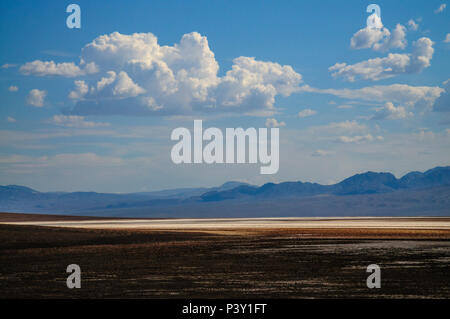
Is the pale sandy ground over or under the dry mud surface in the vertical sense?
under

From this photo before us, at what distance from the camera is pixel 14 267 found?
94.3 ft

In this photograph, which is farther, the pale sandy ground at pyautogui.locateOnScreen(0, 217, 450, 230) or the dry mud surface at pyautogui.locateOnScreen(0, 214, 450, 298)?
the pale sandy ground at pyautogui.locateOnScreen(0, 217, 450, 230)

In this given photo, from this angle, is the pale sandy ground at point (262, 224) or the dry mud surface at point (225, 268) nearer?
the dry mud surface at point (225, 268)

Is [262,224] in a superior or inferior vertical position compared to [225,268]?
inferior

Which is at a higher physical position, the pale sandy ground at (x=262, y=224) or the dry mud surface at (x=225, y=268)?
the dry mud surface at (x=225, y=268)

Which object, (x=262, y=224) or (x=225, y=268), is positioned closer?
(x=225, y=268)
